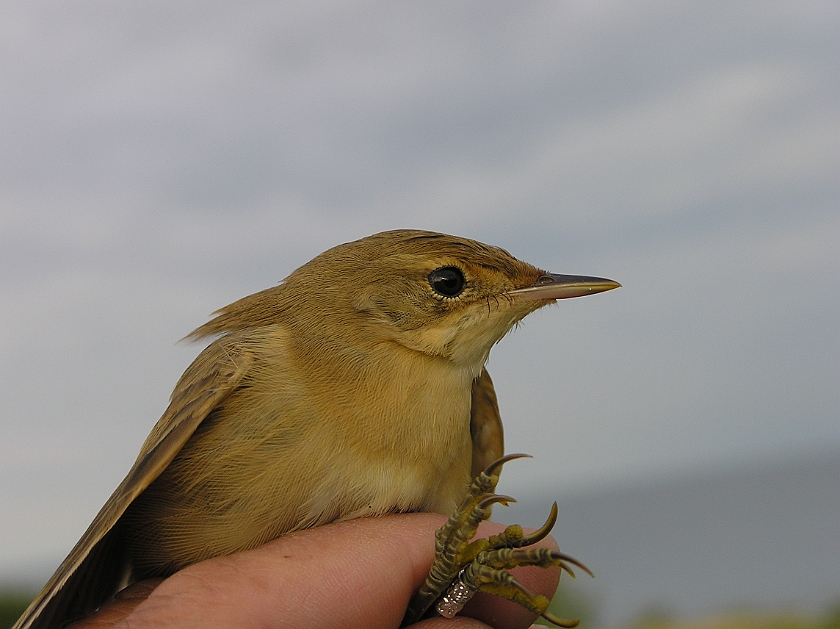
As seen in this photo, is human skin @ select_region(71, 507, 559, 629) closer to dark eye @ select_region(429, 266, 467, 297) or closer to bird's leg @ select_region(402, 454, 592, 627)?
bird's leg @ select_region(402, 454, 592, 627)

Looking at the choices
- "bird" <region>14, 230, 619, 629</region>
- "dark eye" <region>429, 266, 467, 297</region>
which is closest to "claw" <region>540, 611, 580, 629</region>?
"bird" <region>14, 230, 619, 629</region>

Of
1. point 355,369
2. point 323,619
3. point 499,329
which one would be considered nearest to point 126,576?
point 323,619

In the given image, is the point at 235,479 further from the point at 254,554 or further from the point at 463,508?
the point at 463,508

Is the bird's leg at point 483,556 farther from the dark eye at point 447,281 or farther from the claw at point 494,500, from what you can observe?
the dark eye at point 447,281

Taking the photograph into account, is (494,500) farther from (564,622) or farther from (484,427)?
(484,427)

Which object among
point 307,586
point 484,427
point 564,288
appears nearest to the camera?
point 307,586

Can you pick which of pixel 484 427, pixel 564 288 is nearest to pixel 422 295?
pixel 564 288
